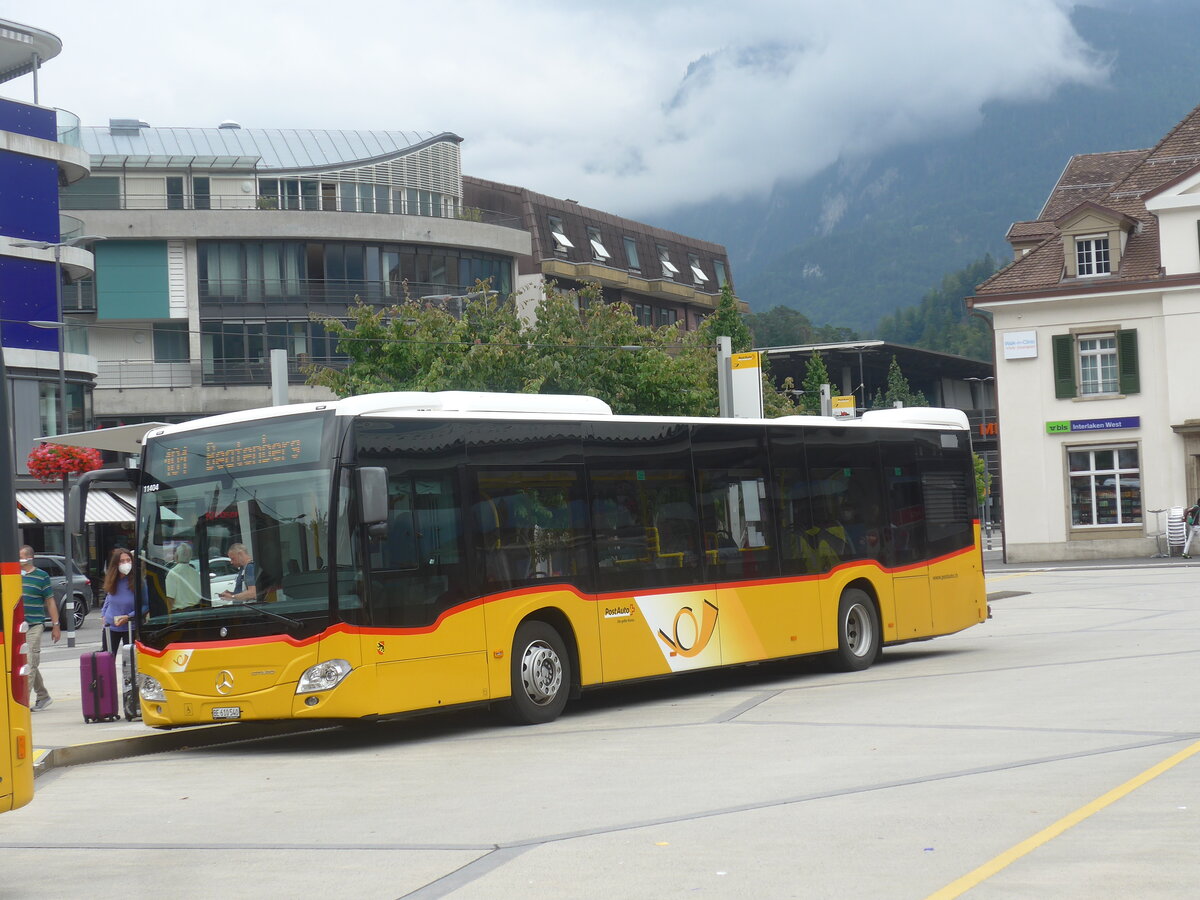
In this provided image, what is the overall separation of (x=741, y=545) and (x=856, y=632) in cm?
268

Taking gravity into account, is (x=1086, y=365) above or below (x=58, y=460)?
above

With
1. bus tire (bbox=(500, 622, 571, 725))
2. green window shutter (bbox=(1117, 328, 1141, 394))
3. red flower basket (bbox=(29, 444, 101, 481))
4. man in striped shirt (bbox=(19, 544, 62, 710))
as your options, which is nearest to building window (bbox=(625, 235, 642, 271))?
green window shutter (bbox=(1117, 328, 1141, 394))

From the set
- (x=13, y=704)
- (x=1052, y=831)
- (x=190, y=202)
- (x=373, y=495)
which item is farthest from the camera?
→ (x=190, y=202)

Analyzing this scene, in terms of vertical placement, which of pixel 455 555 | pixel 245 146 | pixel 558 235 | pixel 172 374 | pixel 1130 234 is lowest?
pixel 455 555

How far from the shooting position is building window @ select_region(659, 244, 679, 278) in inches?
3378

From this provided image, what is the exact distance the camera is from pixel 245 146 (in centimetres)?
6881

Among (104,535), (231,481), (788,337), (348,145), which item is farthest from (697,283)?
(231,481)

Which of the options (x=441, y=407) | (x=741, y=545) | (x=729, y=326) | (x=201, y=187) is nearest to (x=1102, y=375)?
(x=729, y=326)

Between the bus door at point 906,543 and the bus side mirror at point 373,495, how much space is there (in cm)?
830

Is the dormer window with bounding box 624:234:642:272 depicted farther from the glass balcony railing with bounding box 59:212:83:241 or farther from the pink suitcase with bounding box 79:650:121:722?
the pink suitcase with bounding box 79:650:121:722

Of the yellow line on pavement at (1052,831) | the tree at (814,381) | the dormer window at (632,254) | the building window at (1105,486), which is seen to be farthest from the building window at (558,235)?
the yellow line on pavement at (1052,831)

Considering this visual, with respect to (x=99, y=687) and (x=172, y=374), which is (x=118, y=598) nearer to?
(x=99, y=687)

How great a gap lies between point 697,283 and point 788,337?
220 feet

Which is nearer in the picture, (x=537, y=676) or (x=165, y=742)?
(x=165, y=742)
